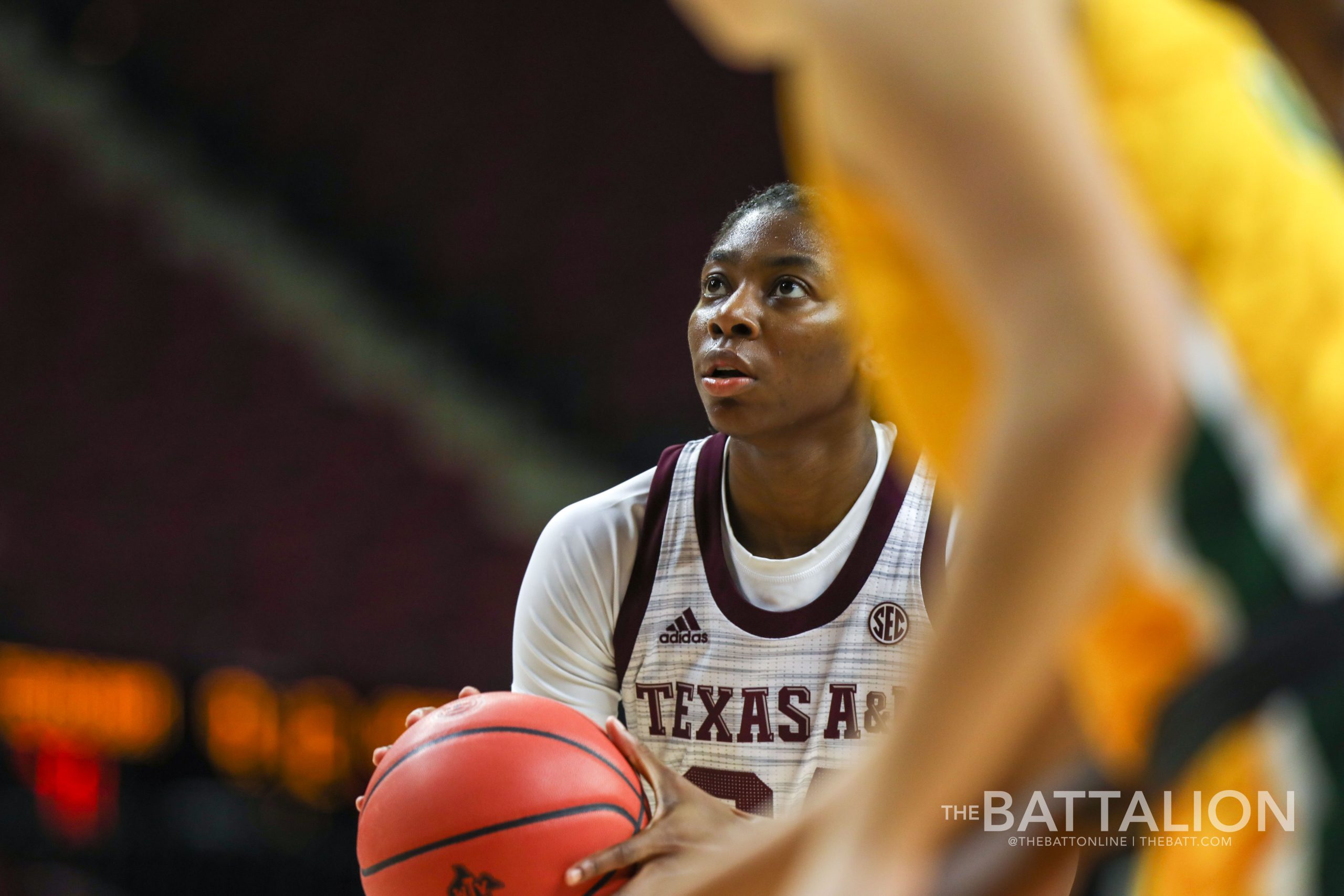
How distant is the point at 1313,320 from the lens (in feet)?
2.80

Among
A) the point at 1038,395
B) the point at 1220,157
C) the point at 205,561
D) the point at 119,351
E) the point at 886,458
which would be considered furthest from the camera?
the point at 119,351

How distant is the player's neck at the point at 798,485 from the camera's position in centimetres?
251

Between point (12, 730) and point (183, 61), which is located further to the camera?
point (183, 61)

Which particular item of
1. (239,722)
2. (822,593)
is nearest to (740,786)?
(822,593)

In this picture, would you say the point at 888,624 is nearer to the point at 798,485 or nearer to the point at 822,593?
the point at 822,593

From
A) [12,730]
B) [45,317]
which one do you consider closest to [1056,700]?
[12,730]

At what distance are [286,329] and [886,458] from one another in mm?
6751

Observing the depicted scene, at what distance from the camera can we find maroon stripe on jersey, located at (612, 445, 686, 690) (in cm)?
251

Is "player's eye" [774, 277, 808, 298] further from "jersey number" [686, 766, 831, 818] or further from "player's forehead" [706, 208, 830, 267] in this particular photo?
"jersey number" [686, 766, 831, 818]

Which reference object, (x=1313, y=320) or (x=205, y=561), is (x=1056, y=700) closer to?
(x=1313, y=320)

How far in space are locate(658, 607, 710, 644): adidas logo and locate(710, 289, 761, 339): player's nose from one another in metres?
0.46

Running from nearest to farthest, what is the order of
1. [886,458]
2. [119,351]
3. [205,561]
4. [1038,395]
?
[1038,395]
[886,458]
[205,561]
[119,351]

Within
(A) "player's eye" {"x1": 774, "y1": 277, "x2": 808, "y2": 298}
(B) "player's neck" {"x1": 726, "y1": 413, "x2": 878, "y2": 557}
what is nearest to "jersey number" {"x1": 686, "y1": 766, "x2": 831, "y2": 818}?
(B) "player's neck" {"x1": 726, "y1": 413, "x2": 878, "y2": 557}

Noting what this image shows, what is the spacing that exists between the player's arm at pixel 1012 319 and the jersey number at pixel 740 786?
1629 mm
